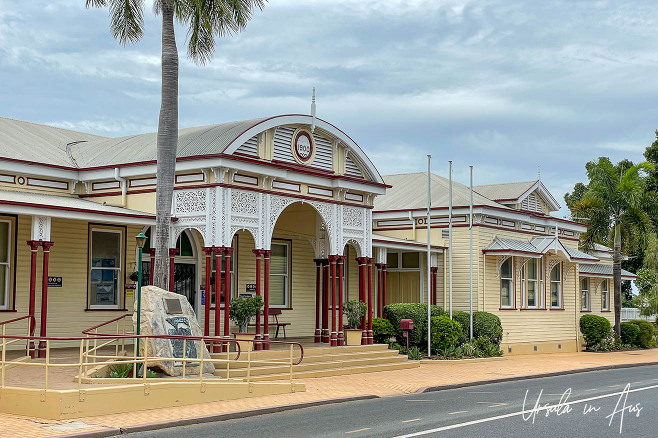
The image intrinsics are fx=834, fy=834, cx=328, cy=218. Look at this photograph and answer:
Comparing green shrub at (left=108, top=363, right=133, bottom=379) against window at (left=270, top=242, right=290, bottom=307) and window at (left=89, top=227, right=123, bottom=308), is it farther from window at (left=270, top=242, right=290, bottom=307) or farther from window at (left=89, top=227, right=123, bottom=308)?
window at (left=270, top=242, right=290, bottom=307)

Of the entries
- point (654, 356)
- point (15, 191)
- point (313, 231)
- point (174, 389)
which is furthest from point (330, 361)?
point (654, 356)

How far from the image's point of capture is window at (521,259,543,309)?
32.2m

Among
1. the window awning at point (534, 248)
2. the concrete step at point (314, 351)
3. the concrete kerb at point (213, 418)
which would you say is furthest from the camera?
the window awning at point (534, 248)

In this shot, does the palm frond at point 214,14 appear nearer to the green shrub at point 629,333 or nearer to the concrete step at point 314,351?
the concrete step at point 314,351

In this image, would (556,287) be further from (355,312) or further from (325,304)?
(355,312)

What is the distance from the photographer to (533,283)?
3262 cm

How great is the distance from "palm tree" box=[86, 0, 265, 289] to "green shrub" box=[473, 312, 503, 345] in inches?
509

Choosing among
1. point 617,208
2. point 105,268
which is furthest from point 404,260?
point 105,268

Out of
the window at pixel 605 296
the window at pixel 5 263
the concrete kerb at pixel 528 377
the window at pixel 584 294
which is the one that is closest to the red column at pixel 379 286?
the concrete kerb at pixel 528 377

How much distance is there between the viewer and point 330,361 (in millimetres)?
21406

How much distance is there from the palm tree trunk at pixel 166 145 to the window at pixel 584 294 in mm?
23875

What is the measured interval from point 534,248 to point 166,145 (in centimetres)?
1737

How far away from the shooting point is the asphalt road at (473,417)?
12.0m

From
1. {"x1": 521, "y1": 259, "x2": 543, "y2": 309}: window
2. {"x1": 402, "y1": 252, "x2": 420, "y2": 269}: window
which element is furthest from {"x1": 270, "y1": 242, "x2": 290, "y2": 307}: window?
{"x1": 521, "y1": 259, "x2": 543, "y2": 309}: window
